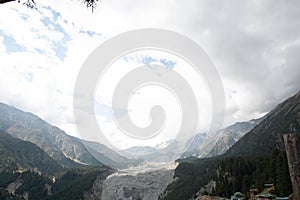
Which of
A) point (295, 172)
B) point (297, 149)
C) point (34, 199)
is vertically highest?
point (297, 149)

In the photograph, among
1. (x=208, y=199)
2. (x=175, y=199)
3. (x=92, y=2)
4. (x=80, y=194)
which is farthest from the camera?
(x=80, y=194)

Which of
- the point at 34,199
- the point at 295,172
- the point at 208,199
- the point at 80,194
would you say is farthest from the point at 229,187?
the point at 34,199

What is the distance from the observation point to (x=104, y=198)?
195 m

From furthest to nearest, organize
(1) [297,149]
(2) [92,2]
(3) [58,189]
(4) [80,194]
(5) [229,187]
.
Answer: (3) [58,189]
(4) [80,194]
(5) [229,187]
(2) [92,2]
(1) [297,149]

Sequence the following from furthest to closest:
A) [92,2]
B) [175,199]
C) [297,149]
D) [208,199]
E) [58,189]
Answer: [58,189]
[175,199]
[208,199]
[92,2]
[297,149]

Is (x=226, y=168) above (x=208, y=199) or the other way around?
above

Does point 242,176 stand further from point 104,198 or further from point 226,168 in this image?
point 104,198

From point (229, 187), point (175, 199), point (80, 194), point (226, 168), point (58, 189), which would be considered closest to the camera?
point (229, 187)

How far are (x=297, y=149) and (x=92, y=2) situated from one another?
5.07m

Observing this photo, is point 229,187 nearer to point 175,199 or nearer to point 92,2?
point 175,199

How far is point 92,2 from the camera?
20.7 ft

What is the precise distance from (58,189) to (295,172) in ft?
659

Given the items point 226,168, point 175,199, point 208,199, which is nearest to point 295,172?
point 208,199

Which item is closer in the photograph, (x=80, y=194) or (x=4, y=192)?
(x=4, y=192)
